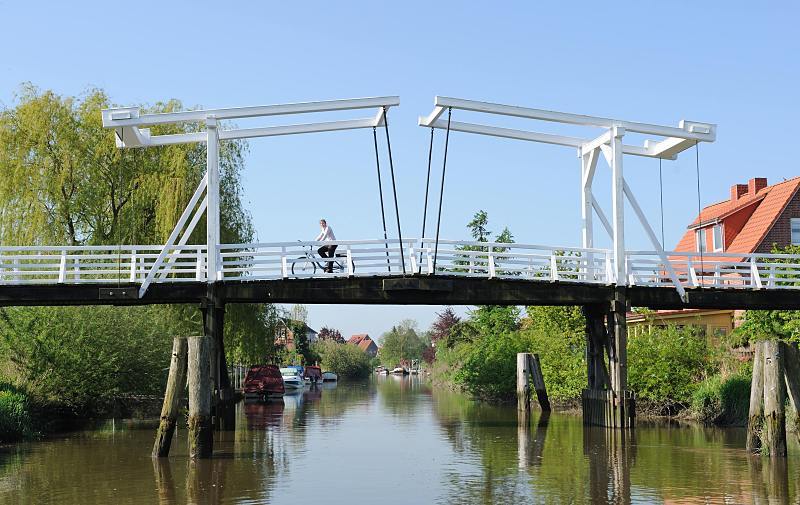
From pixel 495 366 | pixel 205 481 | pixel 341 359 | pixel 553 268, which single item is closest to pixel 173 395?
pixel 205 481

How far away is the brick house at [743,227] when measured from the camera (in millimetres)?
40719

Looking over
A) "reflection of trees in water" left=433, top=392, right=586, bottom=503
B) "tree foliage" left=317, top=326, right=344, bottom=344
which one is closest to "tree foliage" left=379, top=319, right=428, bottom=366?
"tree foliage" left=317, top=326, right=344, bottom=344

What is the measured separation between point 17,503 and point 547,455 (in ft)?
35.2

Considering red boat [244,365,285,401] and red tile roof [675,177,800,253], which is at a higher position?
red tile roof [675,177,800,253]

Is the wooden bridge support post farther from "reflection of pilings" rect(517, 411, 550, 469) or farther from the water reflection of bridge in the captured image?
"reflection of pilings" rect(517, 411, 550, 469)

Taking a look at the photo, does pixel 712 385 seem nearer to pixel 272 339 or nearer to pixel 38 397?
pixel 272 339

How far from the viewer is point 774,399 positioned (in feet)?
63.2

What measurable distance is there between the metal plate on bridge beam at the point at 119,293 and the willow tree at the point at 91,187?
8551 mm

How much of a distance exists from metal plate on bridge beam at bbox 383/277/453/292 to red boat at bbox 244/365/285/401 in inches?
866

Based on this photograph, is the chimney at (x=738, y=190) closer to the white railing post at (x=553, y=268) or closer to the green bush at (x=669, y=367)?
the green bush at (x=669, y=367)

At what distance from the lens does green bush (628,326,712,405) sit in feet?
101

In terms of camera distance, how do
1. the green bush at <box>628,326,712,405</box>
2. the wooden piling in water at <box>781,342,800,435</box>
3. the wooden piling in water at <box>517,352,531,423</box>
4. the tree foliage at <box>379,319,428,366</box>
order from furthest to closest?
the tree foliage at <box>379,319,428,366</box>
the wooden piling in water at <box>517,352,531,423</box>
the green bush at <box>628,326,712,405</box>
the wooden piling in water at <box>781,342,800,435</box>

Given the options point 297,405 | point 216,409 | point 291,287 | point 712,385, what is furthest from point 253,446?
point 297,405

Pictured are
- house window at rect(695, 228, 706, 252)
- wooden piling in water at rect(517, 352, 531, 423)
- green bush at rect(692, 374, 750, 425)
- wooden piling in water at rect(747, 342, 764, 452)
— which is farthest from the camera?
house window at rect(695, 228, 706, 252)
